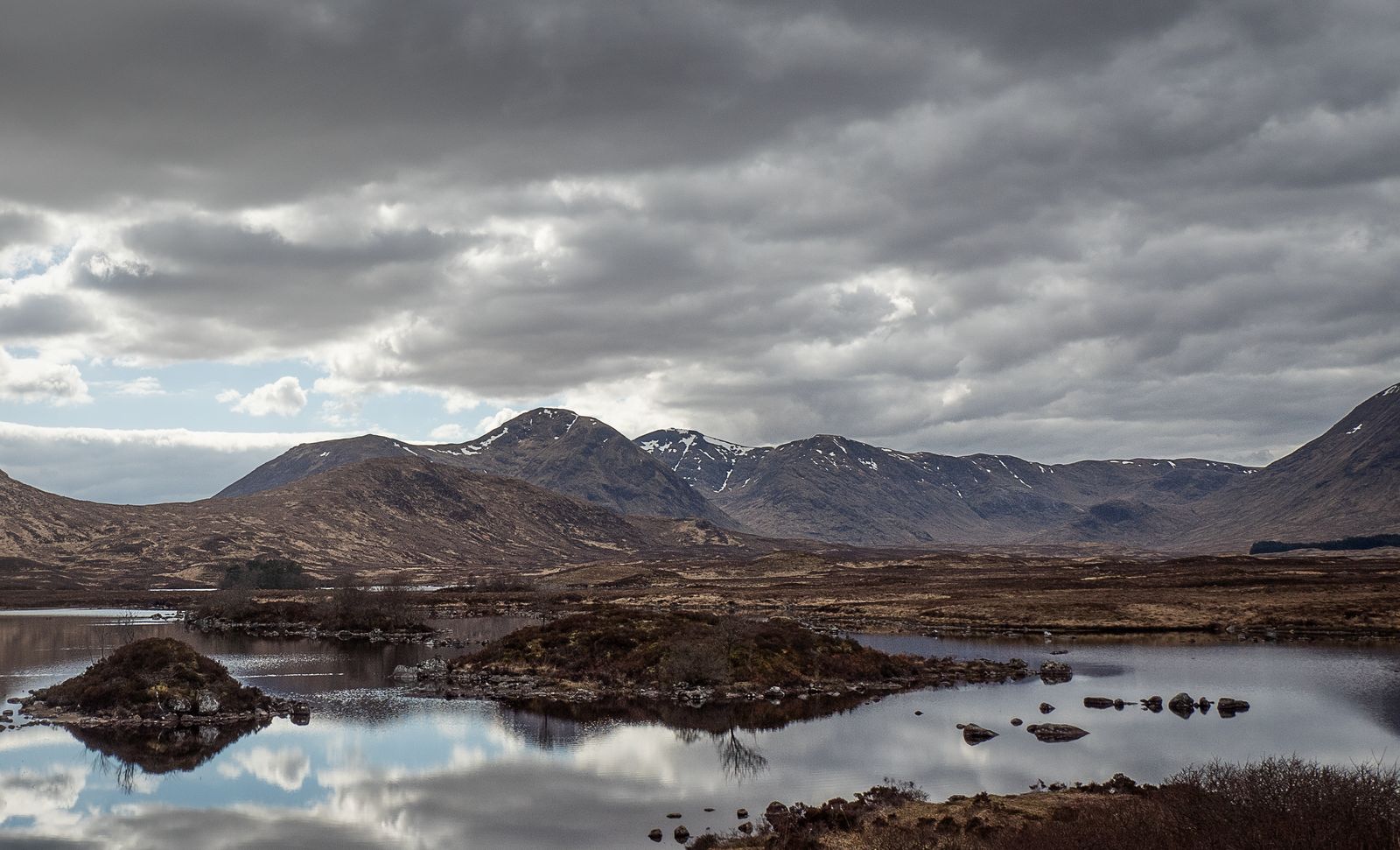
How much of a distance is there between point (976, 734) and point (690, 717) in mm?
19459

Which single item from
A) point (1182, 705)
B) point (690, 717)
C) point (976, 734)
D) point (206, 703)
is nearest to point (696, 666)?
point (690, 717)

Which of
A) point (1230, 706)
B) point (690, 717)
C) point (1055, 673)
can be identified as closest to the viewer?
point (1230, 706)

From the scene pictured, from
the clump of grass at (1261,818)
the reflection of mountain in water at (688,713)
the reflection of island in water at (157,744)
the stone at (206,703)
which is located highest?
the clump of grass at (1261,818)

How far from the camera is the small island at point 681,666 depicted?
261 ft

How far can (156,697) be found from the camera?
6844 centimetres

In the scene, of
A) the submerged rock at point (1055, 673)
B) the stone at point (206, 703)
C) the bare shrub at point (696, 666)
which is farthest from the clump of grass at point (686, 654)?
the stone at point (206, 703)

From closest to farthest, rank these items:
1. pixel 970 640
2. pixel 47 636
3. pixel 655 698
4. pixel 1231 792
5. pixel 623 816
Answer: pixel 1231 792 < pixel 623 816 < pixel 655 698 < pixel 970 640 < pixel 47 636

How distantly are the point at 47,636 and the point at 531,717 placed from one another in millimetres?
86391

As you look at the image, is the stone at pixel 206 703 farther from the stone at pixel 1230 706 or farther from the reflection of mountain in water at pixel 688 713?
the stone at pixel 1230 706

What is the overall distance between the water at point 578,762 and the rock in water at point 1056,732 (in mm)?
1168

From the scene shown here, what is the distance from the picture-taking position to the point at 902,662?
3484 inches

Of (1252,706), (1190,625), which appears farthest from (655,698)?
(1190,625)

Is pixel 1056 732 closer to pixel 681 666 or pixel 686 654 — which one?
pixel 681 666

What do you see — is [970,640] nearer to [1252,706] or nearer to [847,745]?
[1252,706]
